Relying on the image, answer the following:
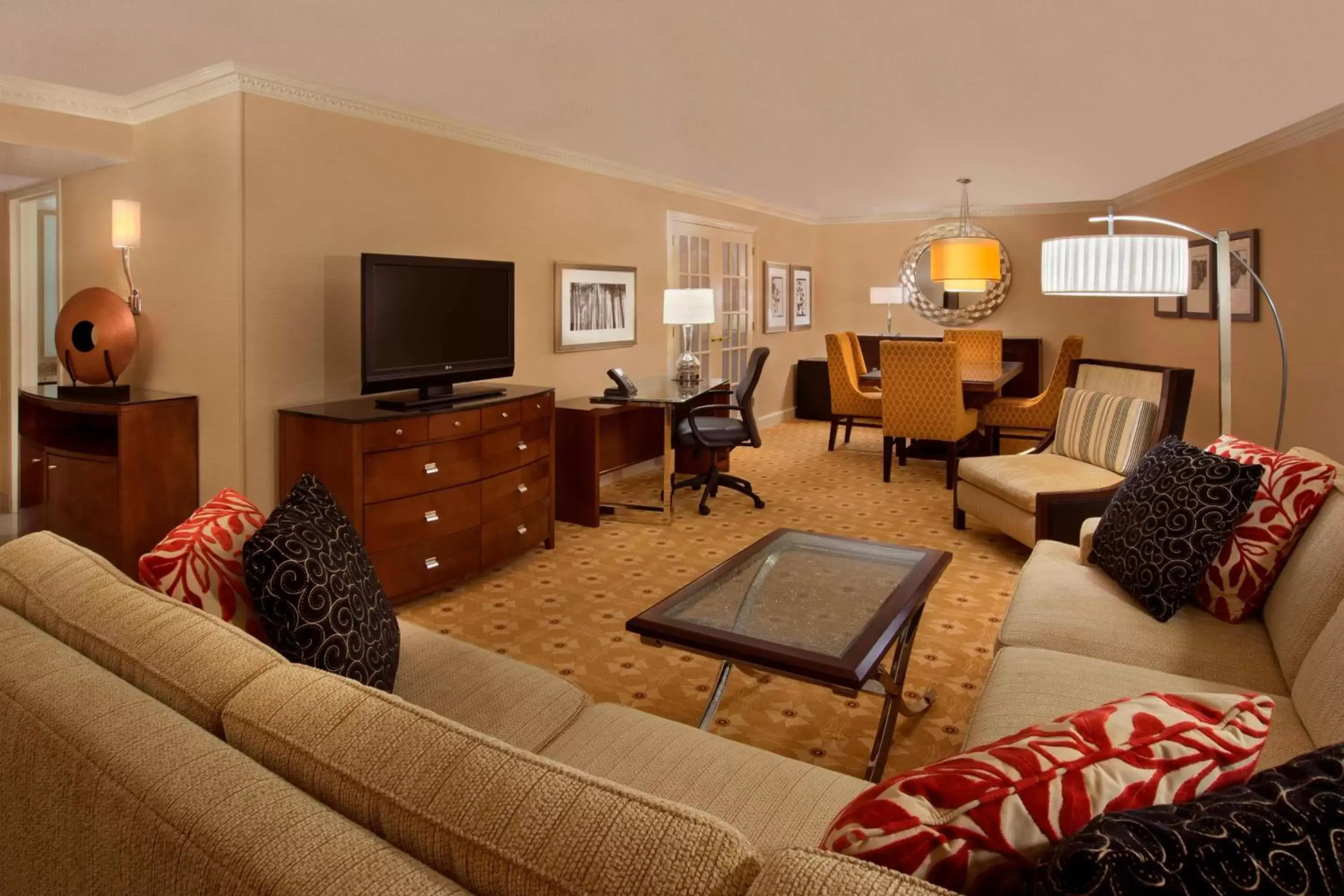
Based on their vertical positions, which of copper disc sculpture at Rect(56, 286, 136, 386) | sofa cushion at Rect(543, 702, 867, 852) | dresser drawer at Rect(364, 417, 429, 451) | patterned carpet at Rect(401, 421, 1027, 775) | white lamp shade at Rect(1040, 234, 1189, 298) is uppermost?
white lamp shade at Rect(1040, 234, 1189, 298)

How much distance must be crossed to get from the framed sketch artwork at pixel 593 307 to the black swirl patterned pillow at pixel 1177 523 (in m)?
3.69

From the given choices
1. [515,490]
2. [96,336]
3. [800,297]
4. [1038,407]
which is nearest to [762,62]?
[515,490]

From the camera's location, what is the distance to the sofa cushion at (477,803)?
2.46 feet

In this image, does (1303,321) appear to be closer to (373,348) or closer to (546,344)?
(546,344)

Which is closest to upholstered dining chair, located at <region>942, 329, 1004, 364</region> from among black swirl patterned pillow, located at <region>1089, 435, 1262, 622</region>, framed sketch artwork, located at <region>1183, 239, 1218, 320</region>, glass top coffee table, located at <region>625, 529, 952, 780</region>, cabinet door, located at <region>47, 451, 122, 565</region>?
framed sketch artwork, located at <region>1183, 239, 1218, 320</region>

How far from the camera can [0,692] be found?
1143 millimetres

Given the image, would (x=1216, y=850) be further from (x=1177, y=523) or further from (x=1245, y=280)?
(x=1245, y=280)

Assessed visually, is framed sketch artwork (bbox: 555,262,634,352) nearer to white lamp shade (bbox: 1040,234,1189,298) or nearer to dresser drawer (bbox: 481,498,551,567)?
dresser drawer (bbox: 481,498,551,567)

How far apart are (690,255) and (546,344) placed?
2.09 metres

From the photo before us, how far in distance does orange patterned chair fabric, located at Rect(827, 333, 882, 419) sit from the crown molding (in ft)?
8.93

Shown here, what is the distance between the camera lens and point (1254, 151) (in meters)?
5.49

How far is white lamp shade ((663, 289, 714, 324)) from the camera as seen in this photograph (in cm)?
578

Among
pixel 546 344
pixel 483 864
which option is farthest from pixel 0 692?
pixel 546 344

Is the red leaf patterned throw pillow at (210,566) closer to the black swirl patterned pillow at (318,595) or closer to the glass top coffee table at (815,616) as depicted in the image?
the black swirl patterned pillow at (318,595)
